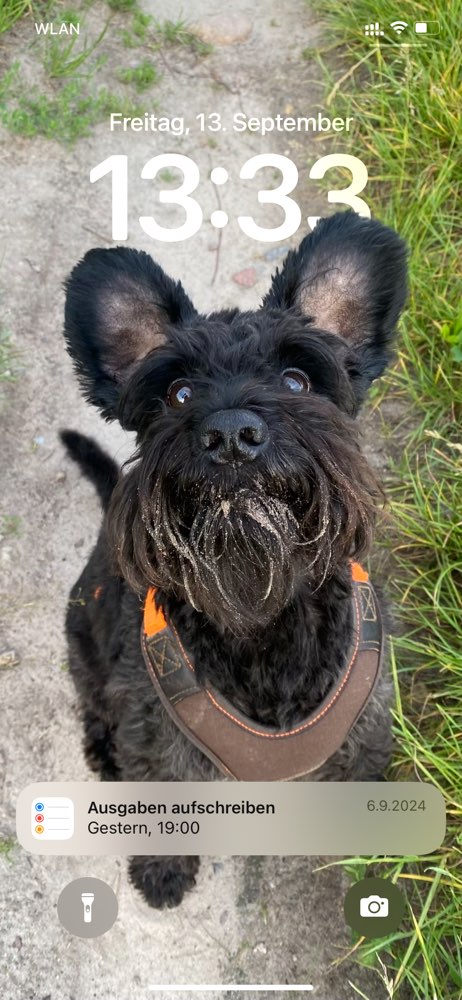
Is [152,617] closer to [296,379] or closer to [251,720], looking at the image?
[251,720]

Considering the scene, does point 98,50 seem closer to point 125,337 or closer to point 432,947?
point 125,337

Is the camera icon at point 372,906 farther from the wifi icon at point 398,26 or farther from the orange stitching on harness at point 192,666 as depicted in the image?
the wifi icon at point 398,26

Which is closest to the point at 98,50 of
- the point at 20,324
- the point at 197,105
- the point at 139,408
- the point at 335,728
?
the point at 197,105

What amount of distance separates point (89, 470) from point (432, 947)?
7.11 feet

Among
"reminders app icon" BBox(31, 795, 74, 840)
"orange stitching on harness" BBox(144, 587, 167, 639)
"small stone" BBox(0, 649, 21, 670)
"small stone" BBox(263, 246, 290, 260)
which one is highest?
"small stone" BBox(263, 246, 290, 260)

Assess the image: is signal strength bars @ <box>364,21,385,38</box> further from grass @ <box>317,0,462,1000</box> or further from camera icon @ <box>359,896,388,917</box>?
camera icon @ <box>359,896,388,917</box>

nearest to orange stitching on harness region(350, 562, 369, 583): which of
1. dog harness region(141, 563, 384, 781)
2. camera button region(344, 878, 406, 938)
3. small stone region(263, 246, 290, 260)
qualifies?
dog harness region(141, 563, 384, 781)

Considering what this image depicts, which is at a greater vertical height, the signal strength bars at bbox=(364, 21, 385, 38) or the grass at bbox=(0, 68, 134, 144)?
the signal strength bars at bbox=(364, 21, 385, 38)

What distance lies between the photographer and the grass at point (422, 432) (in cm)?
269

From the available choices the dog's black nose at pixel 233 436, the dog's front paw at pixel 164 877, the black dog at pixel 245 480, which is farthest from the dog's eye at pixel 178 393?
the dog's front paw at pixel 164 877

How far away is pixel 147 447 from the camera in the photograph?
199 centimetres

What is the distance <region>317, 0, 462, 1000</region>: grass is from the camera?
2.69m

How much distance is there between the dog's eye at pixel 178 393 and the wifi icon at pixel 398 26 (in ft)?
5.32

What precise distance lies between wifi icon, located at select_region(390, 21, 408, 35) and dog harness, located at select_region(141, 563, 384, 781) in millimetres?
1883
